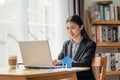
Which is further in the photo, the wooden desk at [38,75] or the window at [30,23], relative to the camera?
the window at [30,23]

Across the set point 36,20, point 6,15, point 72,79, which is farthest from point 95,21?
point 72,79

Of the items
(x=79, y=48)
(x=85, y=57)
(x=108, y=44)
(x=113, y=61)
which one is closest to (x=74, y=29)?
(x=79, y=48)

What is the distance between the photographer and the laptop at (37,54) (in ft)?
6.33

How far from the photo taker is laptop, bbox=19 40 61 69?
193 cm

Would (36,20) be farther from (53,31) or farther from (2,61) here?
(2,61)

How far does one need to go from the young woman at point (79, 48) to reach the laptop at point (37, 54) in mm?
365

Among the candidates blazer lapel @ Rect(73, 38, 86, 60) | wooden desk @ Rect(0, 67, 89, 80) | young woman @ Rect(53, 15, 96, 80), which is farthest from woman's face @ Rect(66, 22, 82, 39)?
wooden desk @ Rect(0, 67, 89, 80)

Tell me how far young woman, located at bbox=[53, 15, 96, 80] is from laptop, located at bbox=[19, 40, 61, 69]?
1.20 ft

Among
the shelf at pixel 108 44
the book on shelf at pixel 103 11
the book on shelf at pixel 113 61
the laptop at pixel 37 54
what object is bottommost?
the book on shelf at pixel 113 61

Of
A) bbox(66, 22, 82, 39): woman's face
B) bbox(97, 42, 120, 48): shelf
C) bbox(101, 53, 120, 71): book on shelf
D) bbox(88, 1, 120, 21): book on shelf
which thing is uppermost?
bbox(88, 1, 120, 21): book on shelf

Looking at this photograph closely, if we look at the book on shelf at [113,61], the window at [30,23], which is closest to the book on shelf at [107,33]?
the book on shelf at [113,61]

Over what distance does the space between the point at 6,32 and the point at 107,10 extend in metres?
1.42

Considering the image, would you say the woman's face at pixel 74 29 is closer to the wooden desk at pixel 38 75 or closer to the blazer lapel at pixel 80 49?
the blazer lapel at pixel 80 49

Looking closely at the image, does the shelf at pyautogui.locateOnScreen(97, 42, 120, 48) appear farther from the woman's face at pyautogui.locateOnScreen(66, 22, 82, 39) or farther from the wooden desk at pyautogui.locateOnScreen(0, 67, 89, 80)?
the wooden desk at pyautogui.locateOnScreen(0, 67, 89, 80)
